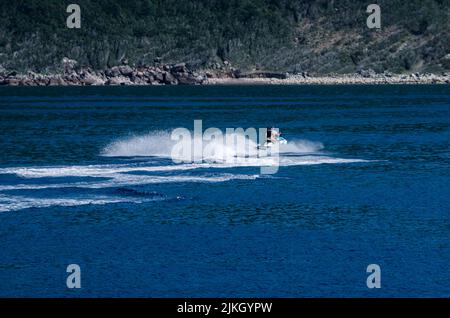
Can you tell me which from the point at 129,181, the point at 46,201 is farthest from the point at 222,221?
the point at 129,181

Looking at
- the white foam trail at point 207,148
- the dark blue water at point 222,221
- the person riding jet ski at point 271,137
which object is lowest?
the dark blue water at point 222,221

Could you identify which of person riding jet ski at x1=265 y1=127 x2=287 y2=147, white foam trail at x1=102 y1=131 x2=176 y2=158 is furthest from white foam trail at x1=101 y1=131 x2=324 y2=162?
person riding jet ski at x1=265 y1=127 x2=287 y2=147

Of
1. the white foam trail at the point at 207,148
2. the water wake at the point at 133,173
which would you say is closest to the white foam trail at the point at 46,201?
the water wake at the point at 133,173

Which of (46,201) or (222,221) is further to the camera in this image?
(46,201)

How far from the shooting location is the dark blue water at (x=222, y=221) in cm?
3891

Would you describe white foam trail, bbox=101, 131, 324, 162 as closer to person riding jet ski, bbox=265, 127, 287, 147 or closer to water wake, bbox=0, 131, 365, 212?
water wake, bbox=0, 131, 365, 212

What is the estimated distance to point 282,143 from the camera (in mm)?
80375

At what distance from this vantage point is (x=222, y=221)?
162 feet

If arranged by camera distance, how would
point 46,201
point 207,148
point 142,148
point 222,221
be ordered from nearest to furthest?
point 222,221, point 46,201, point 207,148, point 142,148

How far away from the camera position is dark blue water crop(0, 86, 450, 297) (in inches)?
1532

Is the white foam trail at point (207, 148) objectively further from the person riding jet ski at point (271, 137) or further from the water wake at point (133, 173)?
the person riding jet ski at point (271, 137)

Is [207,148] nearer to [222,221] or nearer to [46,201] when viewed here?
[46,201]
